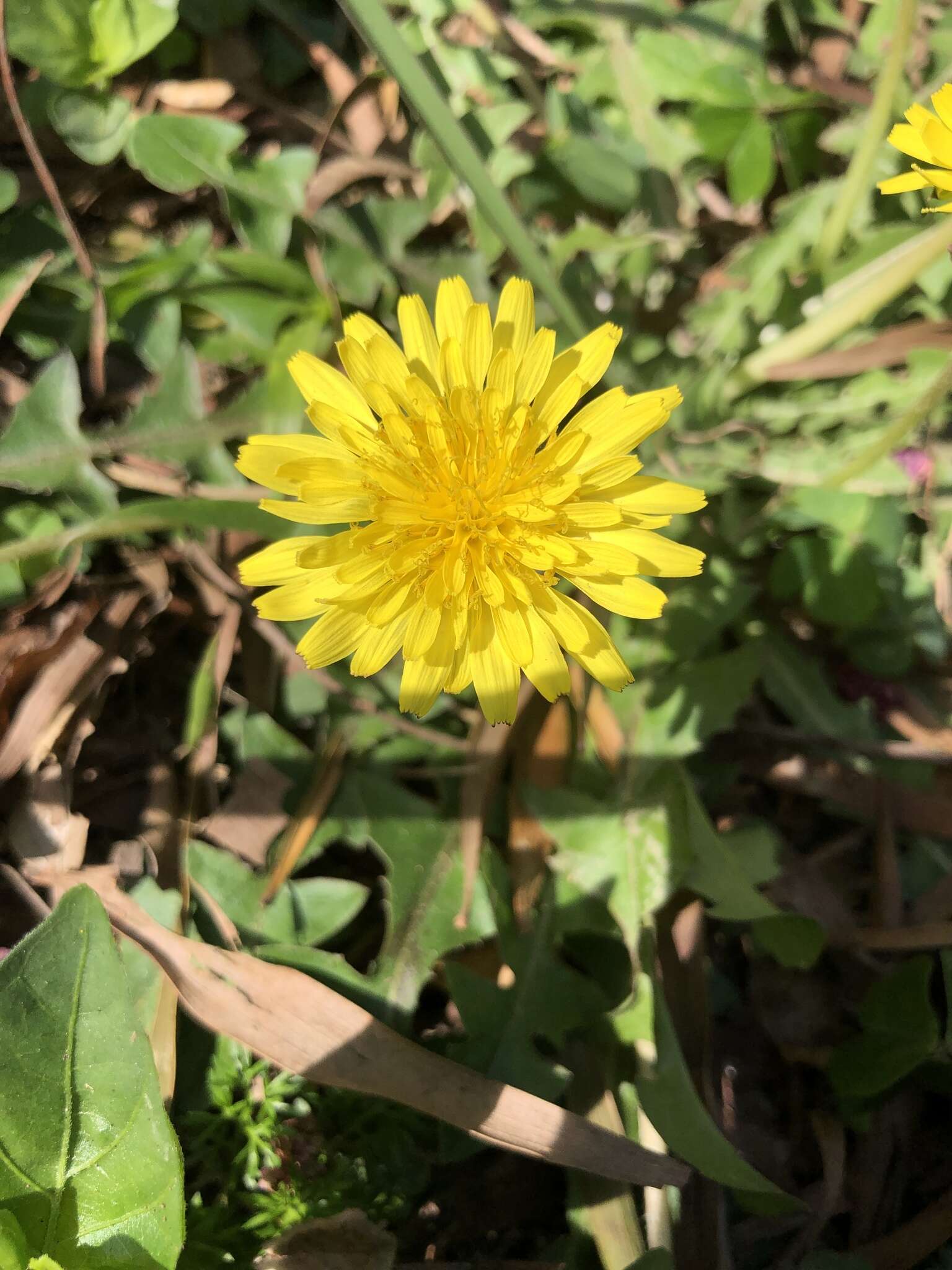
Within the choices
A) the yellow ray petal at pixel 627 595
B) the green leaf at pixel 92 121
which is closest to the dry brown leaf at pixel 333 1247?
the yellow ray petal at pixel 627 595

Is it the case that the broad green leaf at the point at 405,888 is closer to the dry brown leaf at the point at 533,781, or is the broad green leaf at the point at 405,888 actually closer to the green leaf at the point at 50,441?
the dry brown leaf at the point at 533,781

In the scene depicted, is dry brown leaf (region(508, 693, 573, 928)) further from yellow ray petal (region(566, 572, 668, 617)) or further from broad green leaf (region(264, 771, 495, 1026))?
yellow ray petal (region(566, 572, 668, 617))

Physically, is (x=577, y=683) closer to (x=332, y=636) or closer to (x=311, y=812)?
(x=311, y=812)

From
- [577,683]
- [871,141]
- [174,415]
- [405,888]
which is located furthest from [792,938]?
[174,415]

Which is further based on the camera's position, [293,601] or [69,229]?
[69,229]

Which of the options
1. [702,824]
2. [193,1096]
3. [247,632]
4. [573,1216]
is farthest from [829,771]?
[193,1096]

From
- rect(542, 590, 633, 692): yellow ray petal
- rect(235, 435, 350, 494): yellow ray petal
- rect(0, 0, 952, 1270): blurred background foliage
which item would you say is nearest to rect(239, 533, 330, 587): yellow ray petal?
rect(235, 435, 350, 494): yellow ray petal

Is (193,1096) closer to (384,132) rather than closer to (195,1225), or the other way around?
(195,1225)
